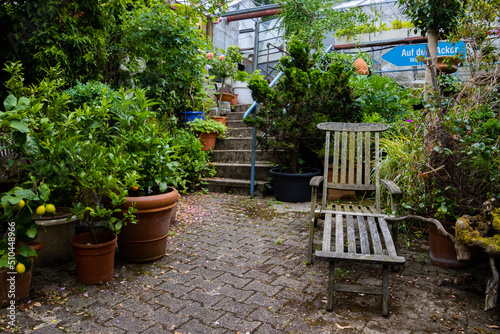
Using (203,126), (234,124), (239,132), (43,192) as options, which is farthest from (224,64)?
(43,192)

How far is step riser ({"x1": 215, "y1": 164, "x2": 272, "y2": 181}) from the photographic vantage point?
5582 mm

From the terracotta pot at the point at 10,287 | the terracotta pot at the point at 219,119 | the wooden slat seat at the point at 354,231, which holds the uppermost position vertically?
the terracotta pot at the point at 219,119

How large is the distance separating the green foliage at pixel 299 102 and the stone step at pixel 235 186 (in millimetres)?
564

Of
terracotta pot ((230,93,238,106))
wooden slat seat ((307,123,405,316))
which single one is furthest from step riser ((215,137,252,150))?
wooden slat seat ((307,123,405,316))

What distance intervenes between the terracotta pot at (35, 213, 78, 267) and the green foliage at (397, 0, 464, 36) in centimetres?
405

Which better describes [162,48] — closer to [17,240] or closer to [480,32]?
[17,240]

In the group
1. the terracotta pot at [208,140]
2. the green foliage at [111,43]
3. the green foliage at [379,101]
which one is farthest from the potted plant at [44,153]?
the green foliage at [379,101]

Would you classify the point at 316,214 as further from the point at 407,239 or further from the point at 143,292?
the point at 143,292

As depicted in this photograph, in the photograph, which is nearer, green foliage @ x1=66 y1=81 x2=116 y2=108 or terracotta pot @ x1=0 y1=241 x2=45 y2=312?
terracotta pot @ x1=0 y1=241 x2=45 y2=312

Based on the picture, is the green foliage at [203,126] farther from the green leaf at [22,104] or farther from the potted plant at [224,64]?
the green leaf at [22,104]

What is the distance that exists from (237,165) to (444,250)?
11.8 feet

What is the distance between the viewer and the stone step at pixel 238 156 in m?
6.00

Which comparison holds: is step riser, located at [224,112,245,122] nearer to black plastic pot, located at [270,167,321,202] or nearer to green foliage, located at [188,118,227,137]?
green foliage, located at [188,118,227,137]

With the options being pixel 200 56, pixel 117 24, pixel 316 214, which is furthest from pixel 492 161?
pixel 117 24
